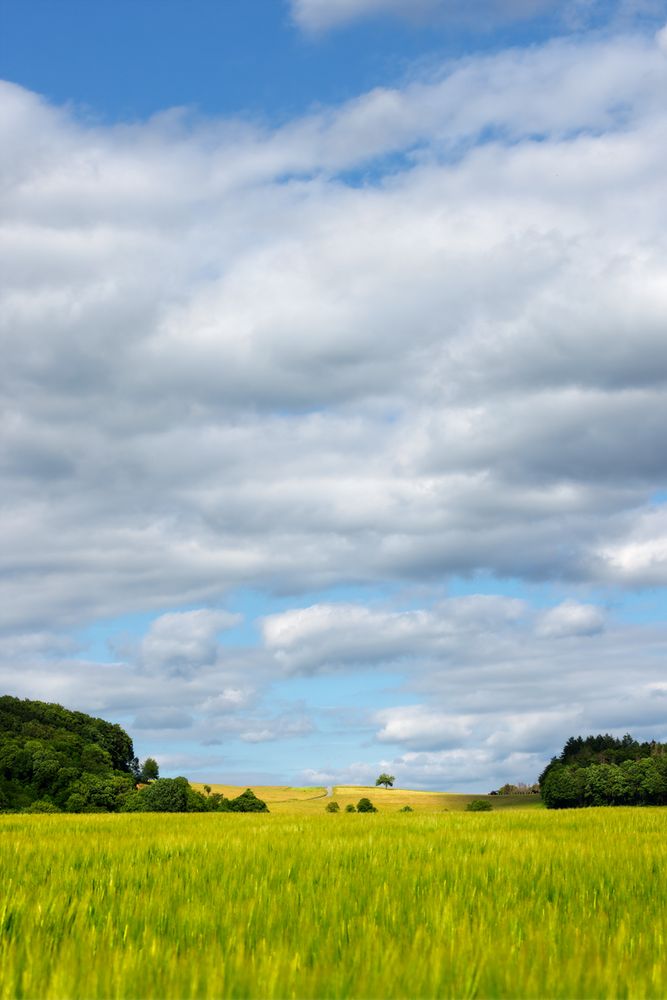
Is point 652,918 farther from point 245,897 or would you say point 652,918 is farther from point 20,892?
point 20,892

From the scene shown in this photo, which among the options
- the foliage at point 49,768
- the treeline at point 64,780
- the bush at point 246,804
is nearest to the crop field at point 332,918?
the treeline at point 64,780

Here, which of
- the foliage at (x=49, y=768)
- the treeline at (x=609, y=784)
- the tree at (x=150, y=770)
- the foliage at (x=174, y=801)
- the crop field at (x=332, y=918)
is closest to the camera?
the crop field at (x=332, y=918)

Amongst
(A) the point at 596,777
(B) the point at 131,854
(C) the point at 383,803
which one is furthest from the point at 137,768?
(B) the point at 131,854

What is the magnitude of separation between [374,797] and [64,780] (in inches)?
1605

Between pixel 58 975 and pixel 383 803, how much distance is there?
109m

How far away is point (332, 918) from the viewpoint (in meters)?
5.97

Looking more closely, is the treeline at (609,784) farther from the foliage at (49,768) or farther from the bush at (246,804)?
the foliage at (49,768)

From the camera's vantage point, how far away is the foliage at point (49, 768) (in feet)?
281

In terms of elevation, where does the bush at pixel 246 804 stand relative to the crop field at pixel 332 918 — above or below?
below


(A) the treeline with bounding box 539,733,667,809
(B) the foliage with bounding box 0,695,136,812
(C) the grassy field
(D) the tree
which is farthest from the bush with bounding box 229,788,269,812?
(D) the tree

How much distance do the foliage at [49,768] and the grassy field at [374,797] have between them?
16.7 meters

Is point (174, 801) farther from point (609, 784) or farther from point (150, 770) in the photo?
point (150, 770)

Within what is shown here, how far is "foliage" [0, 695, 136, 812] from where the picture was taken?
85.8 meters

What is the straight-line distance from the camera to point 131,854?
10414 millimetres
